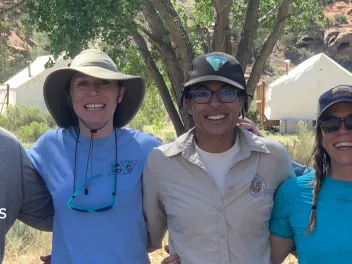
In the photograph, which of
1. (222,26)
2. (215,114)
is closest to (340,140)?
(215,114)

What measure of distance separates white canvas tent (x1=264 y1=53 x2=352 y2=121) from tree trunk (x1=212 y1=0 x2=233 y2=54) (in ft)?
44.0

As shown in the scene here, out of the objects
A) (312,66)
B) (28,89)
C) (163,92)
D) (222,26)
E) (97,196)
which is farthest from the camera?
(28,89)

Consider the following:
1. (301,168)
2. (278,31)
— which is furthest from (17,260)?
(278,31)

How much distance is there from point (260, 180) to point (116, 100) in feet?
2.82

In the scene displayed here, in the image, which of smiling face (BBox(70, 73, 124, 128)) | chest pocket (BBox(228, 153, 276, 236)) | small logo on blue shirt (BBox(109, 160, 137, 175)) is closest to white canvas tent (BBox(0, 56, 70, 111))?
smiling face (BBox(70, 73, 124, 128))

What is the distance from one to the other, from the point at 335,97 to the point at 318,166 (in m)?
0.33

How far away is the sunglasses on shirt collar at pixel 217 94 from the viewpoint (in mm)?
2717

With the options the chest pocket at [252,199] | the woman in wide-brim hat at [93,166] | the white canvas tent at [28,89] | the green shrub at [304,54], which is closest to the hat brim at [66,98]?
the woman in wide-brim hat at [93,166]

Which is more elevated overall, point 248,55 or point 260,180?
point 248,55

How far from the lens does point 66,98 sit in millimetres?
3184

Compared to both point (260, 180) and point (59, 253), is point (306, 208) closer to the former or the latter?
point (260, 180)

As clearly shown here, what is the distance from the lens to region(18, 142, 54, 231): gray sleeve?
289cm

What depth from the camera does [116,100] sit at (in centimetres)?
302

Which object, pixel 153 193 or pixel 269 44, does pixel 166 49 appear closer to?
pixel 269 44
